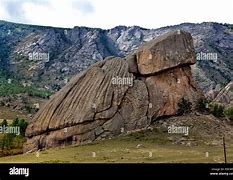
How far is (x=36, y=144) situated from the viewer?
8.34m

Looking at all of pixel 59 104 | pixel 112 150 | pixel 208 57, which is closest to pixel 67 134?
pixel 59 104

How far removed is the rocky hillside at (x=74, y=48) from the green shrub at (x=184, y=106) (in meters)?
1.38

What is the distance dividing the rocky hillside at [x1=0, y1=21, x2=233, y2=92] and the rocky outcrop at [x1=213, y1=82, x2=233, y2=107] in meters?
0.19

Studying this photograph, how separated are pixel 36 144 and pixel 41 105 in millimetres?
739

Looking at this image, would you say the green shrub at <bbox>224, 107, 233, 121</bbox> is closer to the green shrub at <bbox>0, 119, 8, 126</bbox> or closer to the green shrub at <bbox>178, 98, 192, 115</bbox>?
the green shrub at <bbox>178, 98, 192, 115</bbox>

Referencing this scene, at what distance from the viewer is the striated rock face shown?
905 centimetres

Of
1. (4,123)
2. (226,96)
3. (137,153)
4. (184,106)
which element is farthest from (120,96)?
(4,123)

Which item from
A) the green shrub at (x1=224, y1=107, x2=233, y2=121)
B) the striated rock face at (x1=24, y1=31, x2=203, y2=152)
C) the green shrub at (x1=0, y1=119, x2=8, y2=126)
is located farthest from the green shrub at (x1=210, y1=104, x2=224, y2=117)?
the green shrub at (x1=0, y1=119, x2=8, y2=126)

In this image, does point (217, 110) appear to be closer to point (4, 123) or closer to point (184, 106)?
point (184, 106)

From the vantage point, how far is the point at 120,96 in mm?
10664

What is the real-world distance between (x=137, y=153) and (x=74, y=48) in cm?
216
